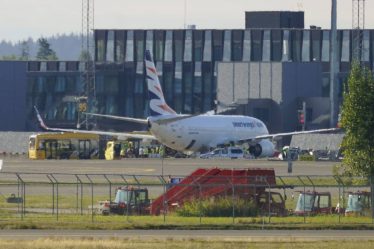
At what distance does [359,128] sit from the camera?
60.7 m

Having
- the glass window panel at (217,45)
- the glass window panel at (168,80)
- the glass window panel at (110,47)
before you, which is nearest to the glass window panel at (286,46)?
the glass window panel at (217,45)

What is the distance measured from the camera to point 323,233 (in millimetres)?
50594

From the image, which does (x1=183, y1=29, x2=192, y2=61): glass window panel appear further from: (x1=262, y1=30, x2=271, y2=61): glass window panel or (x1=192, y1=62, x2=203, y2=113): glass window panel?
(x1=262, y1=30, x2=271, y2=61): glass window panel

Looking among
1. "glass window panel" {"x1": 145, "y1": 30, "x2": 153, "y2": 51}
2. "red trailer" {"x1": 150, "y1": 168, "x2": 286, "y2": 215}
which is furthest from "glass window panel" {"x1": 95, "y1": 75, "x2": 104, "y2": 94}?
"red trailer" {"x1": 150, "y1": 168, "x2": 286, "y2": 215}

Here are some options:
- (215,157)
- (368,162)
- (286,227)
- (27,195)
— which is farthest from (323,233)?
(215,157)

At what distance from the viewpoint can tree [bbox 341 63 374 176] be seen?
60656 mm

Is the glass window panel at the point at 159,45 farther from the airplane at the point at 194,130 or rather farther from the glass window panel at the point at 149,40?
the airplane at the point at 194,130

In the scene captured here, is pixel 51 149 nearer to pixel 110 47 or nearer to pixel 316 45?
pixel 110 47

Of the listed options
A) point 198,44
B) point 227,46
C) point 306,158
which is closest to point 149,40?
point 198,44

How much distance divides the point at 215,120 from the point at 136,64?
48248 mm

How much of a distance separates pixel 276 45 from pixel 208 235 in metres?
122

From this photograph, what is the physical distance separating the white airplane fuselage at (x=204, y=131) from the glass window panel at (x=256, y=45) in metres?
38.8

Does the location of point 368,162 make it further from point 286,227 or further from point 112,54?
point 112,54

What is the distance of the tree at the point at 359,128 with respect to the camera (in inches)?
2388
